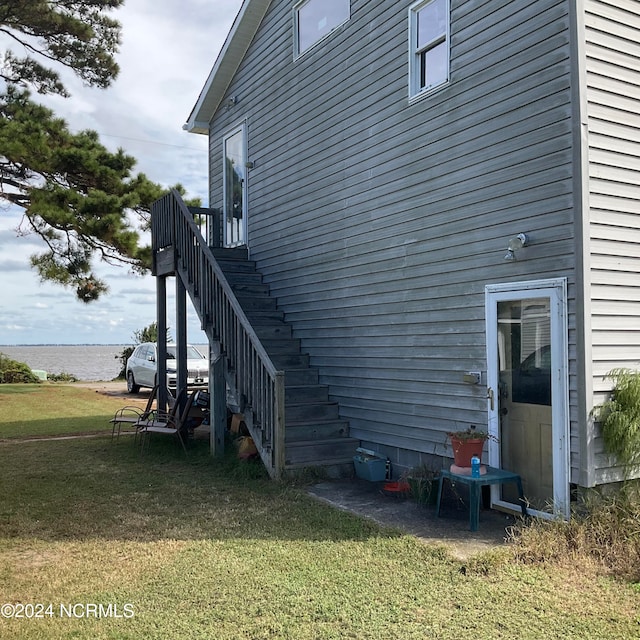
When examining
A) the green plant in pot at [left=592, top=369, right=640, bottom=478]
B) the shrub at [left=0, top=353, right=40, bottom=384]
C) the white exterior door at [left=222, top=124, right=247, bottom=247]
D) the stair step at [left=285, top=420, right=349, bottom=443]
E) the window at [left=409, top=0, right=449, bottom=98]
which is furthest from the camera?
the shrub at [left=0, top=353, right=40, bottom=384]

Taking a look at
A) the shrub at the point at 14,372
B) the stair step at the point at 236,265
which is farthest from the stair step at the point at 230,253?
the shrub at the point at 14,372

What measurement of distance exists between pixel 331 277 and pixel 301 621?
5.26m

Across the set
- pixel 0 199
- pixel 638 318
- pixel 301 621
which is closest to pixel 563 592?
pixel 301 621

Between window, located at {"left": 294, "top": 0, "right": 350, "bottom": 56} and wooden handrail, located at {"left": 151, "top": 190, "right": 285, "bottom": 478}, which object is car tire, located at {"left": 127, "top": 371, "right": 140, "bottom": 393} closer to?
wooden handrail, located at {"left": 151, "top": 190, "right": 285, "bottom": 478}

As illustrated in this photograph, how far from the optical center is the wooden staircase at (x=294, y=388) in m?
7.44

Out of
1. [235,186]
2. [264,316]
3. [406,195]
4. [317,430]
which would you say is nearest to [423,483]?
[317,430]

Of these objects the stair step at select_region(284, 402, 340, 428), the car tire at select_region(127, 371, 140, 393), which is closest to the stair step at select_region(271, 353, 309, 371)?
the stair step at select_region(284, 402, 340, 428)

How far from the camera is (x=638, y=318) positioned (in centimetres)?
555

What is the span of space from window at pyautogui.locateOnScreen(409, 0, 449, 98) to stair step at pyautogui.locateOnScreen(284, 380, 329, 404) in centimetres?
363

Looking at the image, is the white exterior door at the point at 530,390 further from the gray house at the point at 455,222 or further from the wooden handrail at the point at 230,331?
the wooden handrail at the point at 230,331

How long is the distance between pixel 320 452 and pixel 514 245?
3173 mm

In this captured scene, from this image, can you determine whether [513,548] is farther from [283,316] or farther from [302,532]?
[283,316]

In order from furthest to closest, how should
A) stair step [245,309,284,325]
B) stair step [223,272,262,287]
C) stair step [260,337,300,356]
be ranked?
1. stair step [223,272,262,287]
2. stair step [245,309,284,325]
3. stair step [260,337,300,356]

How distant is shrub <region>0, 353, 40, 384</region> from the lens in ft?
72.4
